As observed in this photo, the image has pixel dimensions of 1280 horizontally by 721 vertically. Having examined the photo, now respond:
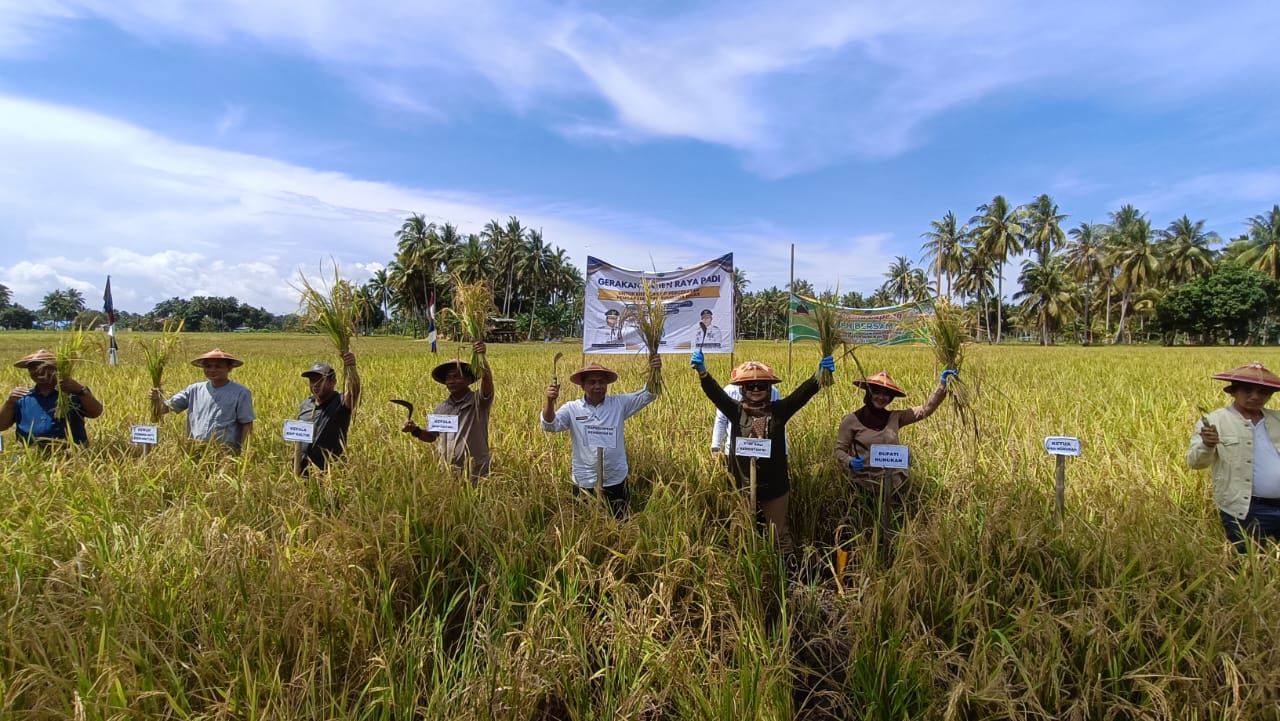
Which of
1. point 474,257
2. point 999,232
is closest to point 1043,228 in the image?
point 999,232

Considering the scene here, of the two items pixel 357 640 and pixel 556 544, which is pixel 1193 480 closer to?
pixel 556 544

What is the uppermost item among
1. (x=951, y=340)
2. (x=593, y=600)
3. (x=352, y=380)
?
(x=951, y=340)

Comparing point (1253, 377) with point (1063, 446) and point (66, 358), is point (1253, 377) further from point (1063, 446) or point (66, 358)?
point (66, 358)

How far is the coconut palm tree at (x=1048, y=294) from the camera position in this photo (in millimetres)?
46125

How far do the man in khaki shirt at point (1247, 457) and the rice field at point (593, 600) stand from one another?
21 cm

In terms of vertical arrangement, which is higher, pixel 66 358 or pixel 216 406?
pixel 66 358

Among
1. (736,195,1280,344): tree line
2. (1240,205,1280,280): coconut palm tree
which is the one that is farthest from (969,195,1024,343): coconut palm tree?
(1240,205,1280,280): coconut palm tree

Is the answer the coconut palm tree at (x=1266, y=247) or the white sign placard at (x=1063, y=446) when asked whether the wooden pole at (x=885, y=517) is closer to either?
the white sign placard at (x=1063, y=446)

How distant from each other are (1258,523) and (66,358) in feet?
26.1

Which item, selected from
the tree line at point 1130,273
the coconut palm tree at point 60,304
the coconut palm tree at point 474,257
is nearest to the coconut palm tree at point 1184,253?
the tree line at point 1130,273

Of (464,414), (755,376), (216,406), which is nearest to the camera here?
(755,376)

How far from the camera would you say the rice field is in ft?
7.36

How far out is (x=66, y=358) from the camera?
438 centimetres

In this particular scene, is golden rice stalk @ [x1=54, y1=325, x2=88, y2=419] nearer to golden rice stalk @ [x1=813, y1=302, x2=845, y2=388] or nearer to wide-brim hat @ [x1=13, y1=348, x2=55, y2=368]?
wide-brim hat @ [x1=13, y1=348, x2=55, y2=368]
